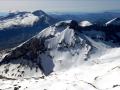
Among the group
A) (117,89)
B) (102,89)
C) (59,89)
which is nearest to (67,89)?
(59,89)

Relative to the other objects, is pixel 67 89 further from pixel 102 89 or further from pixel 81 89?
pixel 102 89

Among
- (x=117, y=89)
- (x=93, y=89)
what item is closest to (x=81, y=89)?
(x=93, y=89)

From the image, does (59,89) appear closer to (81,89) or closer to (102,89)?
(81,89)

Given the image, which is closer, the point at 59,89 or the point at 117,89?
the point at 117,89

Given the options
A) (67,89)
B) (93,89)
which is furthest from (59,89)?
(93,89)

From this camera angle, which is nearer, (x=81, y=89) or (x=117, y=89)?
(x=117, y=89)

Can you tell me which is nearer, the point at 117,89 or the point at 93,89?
the point at 117,89
